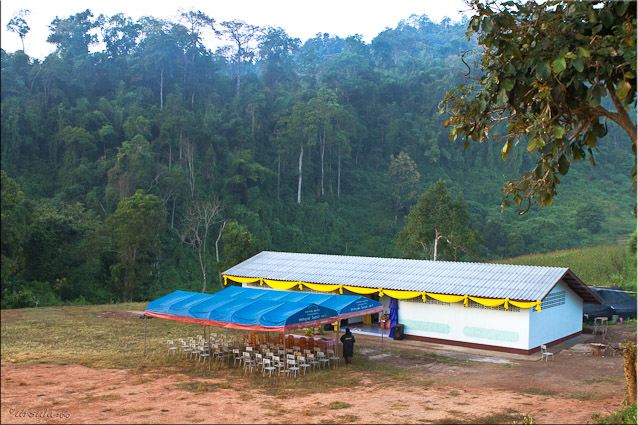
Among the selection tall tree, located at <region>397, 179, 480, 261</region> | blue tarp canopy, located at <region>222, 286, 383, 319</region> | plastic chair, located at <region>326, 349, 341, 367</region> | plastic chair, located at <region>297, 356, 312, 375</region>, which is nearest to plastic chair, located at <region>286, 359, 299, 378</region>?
plastic chair, located at <region>297, 356, 312, 375</region>

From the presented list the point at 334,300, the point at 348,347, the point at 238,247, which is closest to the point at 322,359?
the point at 348,347

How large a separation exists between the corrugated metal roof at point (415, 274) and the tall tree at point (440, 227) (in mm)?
8889

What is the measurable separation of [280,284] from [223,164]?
31491 millimetres

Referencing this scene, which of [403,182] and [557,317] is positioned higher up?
[403,182]

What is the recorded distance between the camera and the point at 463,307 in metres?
18.6

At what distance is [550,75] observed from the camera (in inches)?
313

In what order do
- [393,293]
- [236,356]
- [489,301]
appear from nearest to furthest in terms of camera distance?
[236,356] < [489,301] < [393,293]

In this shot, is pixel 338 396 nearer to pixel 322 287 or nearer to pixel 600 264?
pixel 322 287

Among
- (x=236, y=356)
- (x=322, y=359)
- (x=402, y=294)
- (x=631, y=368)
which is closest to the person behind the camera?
(x=631, y=368)

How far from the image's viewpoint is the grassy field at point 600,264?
30.6 meters

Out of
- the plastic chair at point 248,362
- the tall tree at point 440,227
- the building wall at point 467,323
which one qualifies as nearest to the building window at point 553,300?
the building wall at point 467,323

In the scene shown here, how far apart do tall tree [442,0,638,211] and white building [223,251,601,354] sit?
30.8 feet

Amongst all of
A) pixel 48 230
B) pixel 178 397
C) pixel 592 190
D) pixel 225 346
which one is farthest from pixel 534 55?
pixel 592 190

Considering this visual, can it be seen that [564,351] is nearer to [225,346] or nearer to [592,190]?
[225,346]
